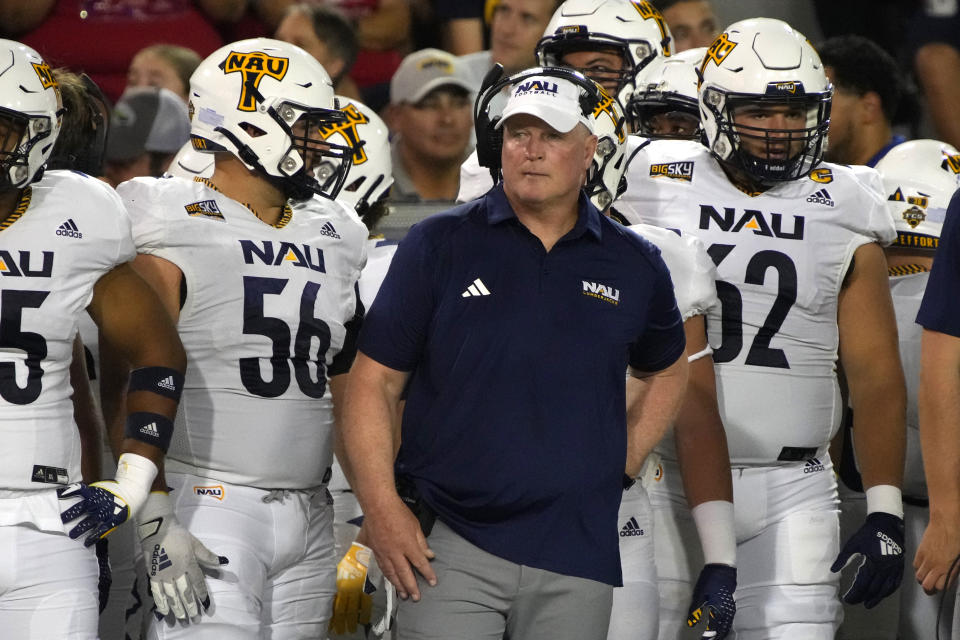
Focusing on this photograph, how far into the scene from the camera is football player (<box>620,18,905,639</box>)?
419 cm

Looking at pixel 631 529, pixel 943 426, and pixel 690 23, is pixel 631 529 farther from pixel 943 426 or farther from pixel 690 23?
pixel 690 23

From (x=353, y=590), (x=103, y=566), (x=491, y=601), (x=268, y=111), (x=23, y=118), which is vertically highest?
(x=23, y=118)

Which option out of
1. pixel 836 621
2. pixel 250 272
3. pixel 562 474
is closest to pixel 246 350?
pixel 250 272

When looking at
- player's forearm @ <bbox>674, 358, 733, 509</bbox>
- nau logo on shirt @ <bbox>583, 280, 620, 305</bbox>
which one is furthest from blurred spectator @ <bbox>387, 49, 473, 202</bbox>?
nau logo on shirt @ <bbox>583, 280, 620, 305</bbox>

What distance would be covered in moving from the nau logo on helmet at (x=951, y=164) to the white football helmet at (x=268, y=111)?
2354 millimetres

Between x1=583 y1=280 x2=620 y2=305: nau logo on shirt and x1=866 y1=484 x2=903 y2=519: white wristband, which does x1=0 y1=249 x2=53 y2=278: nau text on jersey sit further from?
x1=866 y1=484 x2=903 y2=519: white wristband

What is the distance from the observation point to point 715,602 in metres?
3.72

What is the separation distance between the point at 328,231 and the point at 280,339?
1.19 feet

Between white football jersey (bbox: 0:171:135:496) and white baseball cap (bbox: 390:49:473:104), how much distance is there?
3712 mm

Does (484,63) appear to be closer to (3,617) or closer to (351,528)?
(351,528)

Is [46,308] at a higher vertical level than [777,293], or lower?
higher

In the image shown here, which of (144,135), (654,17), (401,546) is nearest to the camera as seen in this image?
(401,546)

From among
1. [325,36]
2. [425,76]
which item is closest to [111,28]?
[325,36]

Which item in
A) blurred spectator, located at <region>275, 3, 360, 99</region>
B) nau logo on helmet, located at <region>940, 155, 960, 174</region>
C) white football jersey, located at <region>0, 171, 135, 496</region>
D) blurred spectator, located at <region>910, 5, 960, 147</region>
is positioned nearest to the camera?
white football jersey, located at <region>0, 171, 135, 496</region>
